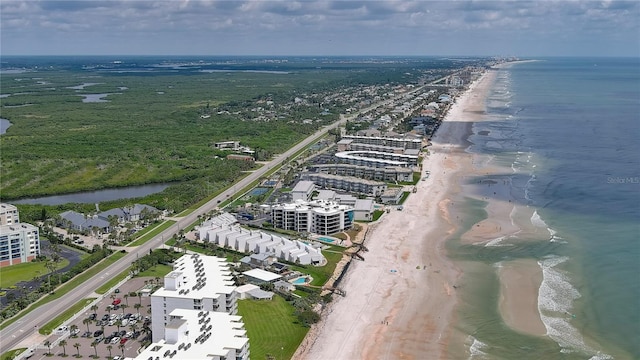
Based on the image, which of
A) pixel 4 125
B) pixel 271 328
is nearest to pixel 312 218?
pixel 271 328

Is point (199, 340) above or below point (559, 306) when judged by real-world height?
above

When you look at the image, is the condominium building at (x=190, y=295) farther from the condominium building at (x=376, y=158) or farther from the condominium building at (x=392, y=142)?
the condominium building at (x=392, y=142)

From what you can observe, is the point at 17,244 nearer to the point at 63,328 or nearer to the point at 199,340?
the point at 63,328

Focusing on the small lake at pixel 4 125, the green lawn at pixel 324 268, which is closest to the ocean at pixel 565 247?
the green lawn at pixel 324 268

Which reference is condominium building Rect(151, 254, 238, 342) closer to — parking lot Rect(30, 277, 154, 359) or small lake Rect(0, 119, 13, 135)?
parking lot Rect(30, 277, 154, 359)

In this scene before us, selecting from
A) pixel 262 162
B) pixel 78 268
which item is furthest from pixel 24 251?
pixel 262 162

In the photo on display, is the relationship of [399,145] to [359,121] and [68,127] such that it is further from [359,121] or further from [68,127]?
[68,127]
